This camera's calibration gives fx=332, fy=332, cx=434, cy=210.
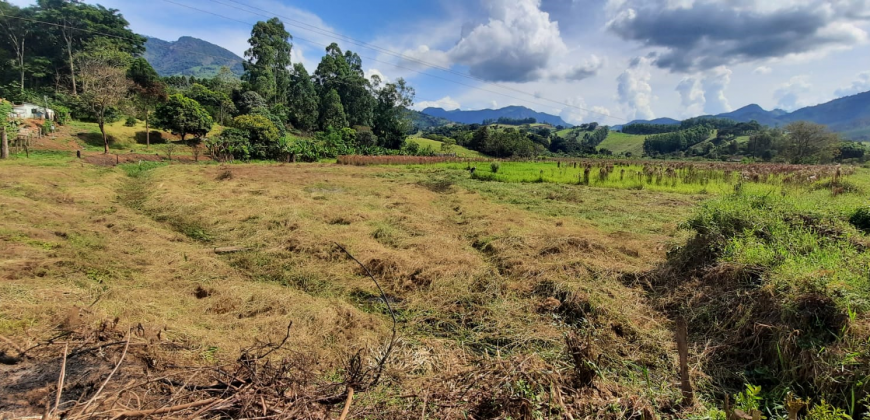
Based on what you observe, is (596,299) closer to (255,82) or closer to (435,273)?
(435,273)

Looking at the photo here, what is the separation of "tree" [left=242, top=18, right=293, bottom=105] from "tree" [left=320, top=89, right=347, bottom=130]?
240 inches

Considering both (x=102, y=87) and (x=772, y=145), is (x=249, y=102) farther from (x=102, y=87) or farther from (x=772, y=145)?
(x=772, y=145)

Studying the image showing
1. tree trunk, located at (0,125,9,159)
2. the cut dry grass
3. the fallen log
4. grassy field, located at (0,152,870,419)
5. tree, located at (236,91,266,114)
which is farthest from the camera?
tree, located at (236,91,266,114)

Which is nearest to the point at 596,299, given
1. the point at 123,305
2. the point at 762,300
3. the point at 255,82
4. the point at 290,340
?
the point at 762,300

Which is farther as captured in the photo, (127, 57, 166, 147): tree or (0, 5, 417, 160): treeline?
(127, 57, 166, 147): tree

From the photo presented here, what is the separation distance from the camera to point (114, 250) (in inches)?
238

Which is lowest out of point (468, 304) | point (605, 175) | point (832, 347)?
point (468, 304)

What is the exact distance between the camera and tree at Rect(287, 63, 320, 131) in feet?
157

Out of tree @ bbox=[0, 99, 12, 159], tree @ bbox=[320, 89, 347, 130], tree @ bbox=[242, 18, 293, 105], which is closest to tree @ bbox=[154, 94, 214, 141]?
tree @ bbox=[0, 99, 12, 159]

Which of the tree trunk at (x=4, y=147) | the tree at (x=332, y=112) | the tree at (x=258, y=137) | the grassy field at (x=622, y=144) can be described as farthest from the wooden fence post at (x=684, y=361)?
the grassy field at (x=622, y=144)

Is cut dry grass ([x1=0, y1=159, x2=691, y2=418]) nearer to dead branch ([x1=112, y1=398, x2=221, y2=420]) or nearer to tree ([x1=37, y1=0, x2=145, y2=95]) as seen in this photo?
dead branch ([x1=112, y1=398, x2=221, y2=420])

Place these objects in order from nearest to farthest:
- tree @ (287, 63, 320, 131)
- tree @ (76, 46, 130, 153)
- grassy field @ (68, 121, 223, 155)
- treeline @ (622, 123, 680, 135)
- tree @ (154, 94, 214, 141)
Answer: tree @ (76, 46, 130, 153), grassy field @ (68, 121, 223, 155), tree @ (154, 94, 214, 141), tree @ (287, 63, 320, 131), treeline @ (622, 123, 680, 135)

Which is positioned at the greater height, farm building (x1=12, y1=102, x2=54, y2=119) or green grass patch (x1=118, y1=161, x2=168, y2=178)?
farm building (x1=12, y1=102, x2=54, y2=119)

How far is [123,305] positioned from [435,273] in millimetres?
4090
